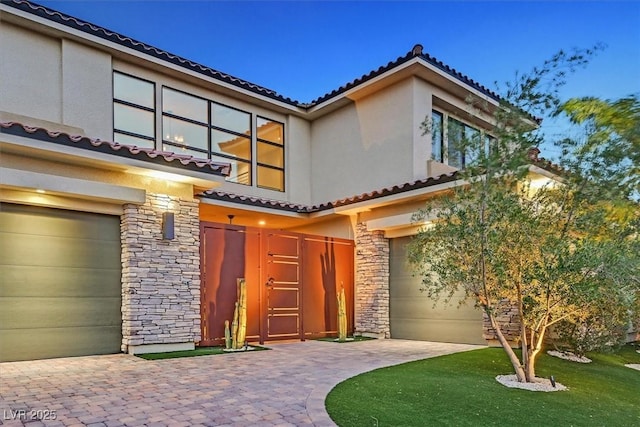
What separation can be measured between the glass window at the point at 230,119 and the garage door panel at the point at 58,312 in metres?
7.01

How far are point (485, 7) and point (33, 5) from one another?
1145 cm

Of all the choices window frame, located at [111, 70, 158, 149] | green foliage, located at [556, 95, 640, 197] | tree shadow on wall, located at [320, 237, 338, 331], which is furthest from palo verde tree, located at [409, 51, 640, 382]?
window frame, located at [111, 70, 158, 149]

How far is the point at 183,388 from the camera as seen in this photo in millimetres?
6527

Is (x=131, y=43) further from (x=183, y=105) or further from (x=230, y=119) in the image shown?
(x=230, y=119)

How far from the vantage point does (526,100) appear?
725 cm

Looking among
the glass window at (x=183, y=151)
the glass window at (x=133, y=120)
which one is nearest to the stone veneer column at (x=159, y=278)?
the glass window at (x=183, y=151)

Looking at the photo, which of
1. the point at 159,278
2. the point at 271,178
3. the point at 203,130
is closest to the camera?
the point at 159,278

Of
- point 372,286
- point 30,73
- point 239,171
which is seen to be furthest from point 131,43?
point 372,286

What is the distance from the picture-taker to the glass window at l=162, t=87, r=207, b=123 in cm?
1354

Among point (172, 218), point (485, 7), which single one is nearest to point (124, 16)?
point (172, 218)

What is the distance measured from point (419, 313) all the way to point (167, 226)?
7270mm

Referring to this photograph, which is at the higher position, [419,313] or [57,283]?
[57,283]

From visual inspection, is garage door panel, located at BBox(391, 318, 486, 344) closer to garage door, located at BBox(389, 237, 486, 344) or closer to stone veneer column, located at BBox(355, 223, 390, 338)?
garage door, located at BBox(389, 237, 486, 344)

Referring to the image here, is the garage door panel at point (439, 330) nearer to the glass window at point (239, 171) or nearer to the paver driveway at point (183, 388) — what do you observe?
the paver driveway at point (183, 388)
